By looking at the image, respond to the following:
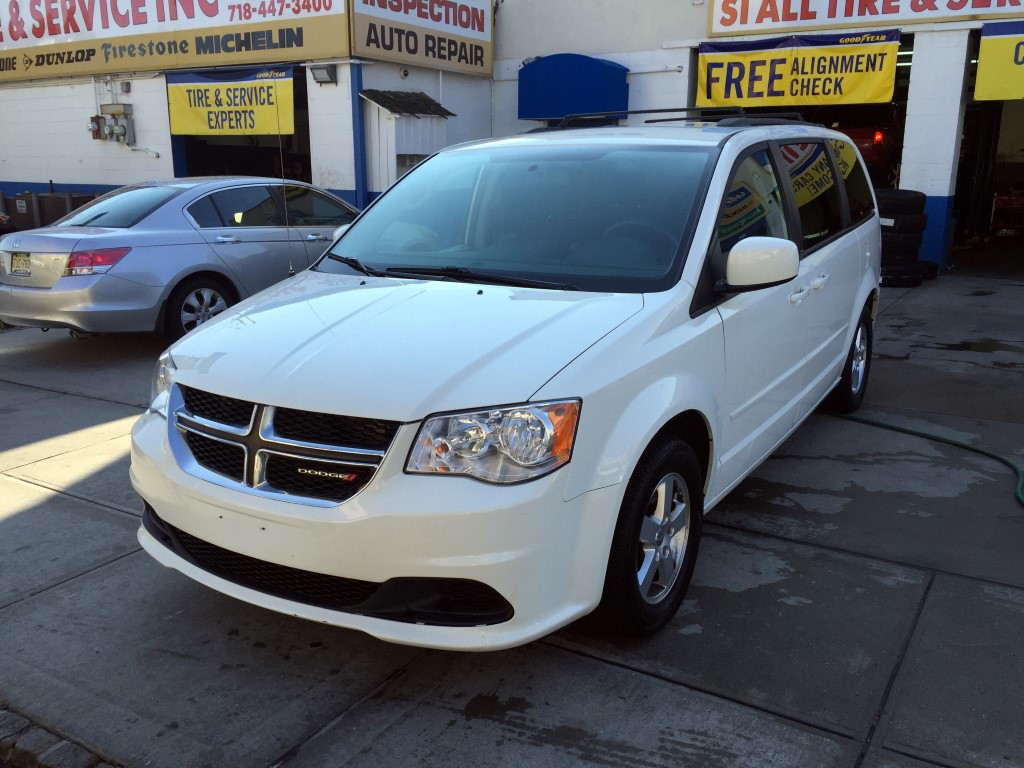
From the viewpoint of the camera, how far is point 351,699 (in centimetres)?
294

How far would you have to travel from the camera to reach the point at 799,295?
427 cm

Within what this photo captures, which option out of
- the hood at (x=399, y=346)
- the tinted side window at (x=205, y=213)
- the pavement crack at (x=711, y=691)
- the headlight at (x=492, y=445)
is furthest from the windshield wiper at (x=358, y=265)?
the tinted side window at (x=205, y=213)

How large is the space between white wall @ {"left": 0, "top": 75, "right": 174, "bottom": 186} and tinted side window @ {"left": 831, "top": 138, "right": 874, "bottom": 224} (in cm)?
1301

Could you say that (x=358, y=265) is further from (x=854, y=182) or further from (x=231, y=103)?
(x=231, y=103)

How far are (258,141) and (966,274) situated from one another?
13.8 meters

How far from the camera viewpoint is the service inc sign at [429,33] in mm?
13195

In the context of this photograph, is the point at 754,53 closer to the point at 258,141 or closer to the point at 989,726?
the point at 258,141

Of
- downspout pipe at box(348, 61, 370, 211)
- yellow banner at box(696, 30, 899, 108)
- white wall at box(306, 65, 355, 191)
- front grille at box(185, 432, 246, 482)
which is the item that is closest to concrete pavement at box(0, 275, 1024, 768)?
front grille at box(185, 432, 246, 482)

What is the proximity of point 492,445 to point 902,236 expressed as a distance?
10.4 metres

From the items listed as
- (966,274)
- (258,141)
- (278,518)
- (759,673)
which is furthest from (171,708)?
(258,141)

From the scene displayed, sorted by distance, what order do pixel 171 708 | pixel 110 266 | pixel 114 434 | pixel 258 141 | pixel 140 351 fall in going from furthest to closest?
pixel 258 141 < pixel 140 351 < pixel 110 266 < pixel 114 434 < pixel 171 708

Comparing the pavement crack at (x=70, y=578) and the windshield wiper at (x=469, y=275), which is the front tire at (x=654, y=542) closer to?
the windshield wiper at (x=469, y=275)

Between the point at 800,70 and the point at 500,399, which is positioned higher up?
the point at 800,70

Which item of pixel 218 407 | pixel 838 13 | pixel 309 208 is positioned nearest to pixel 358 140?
pixel 309 208
